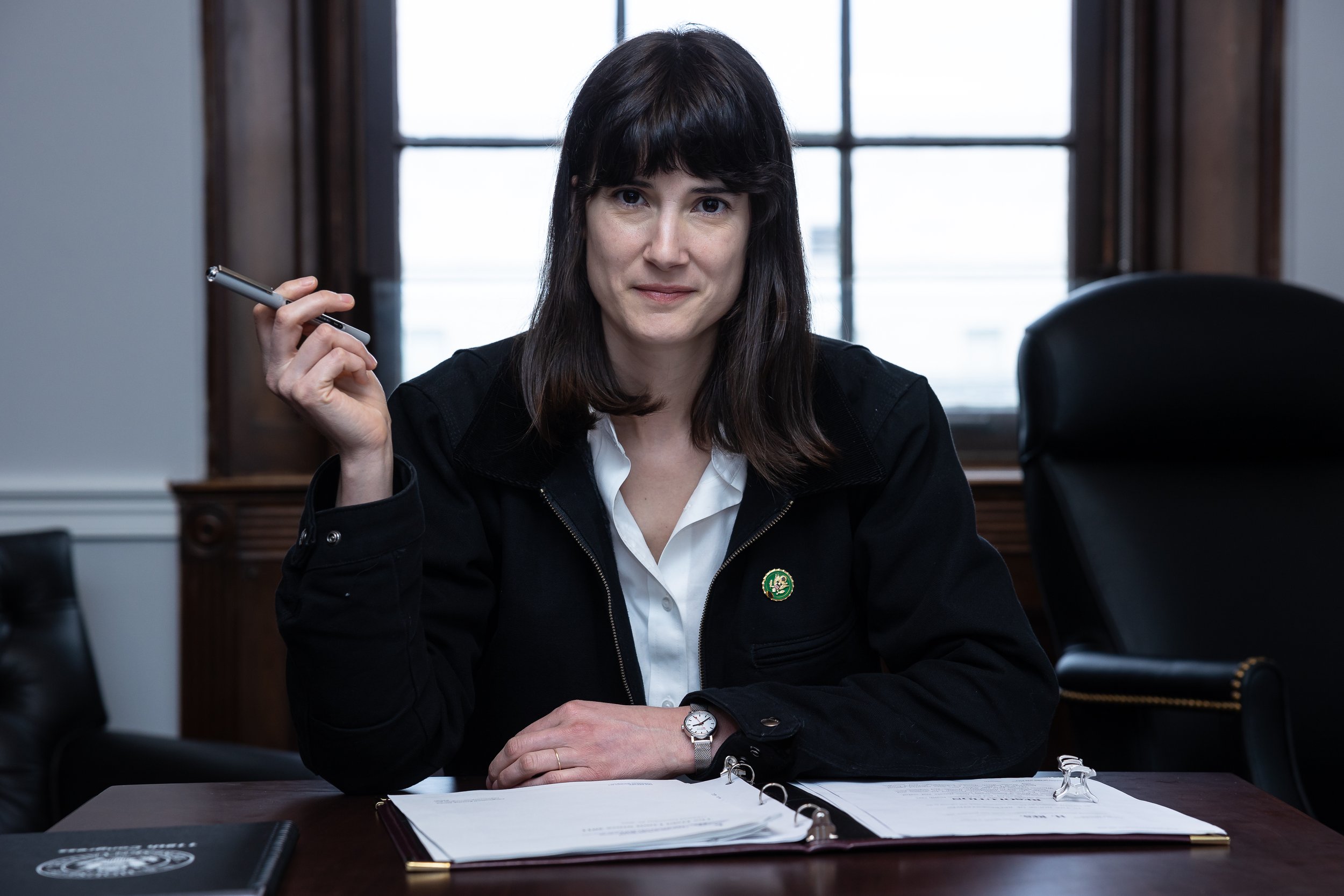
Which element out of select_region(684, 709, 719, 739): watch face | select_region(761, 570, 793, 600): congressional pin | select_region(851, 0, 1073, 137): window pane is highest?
select_region(851, 0, 1073, 137): window pane

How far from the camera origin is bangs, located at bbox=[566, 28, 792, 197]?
1093 millimetres

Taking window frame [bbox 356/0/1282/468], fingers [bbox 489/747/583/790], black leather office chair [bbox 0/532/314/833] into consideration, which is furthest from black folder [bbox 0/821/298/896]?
window frame [bbox 356/0/1282/468]

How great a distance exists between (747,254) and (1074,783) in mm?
639

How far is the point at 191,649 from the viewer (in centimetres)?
209

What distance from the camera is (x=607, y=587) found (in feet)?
3.73

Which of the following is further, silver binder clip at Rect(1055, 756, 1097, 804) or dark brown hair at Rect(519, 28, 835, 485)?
dark brown hair at Rect(519, 28, 835, 485)

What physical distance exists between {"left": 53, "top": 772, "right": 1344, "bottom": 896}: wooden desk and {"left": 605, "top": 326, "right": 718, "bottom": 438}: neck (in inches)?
22.9

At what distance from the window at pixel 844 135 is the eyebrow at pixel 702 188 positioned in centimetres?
117

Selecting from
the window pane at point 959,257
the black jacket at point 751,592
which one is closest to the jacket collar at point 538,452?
the black jacket at point 751,592

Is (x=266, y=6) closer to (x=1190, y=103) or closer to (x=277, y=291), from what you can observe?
(x=277, y=291)

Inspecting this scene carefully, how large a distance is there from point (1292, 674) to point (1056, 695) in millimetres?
652

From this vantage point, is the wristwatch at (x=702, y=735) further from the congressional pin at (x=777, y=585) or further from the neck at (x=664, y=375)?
the neck at (x=664, y=375)

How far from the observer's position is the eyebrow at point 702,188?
3.64 ft

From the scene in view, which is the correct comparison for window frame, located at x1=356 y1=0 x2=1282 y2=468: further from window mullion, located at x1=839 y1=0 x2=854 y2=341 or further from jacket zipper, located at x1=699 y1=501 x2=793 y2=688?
jacket zipper, located at x1=699 y1=501 x2=793 y2=688
